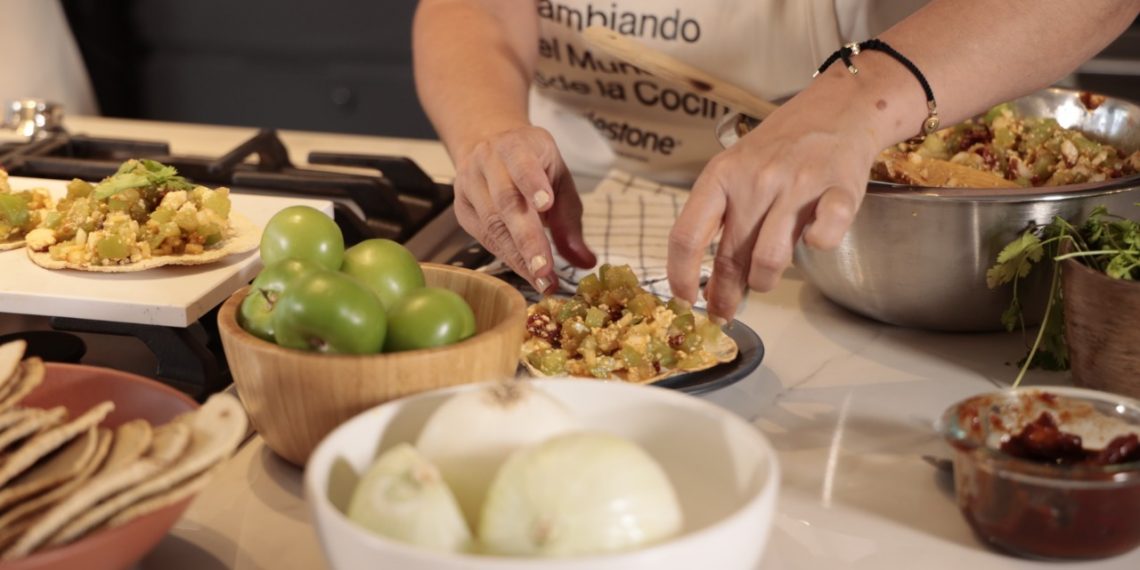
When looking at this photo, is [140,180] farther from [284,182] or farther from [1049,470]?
[1049,470]

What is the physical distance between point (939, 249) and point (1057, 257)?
→ 0.13m

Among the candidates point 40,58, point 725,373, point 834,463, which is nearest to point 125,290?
point 725,373

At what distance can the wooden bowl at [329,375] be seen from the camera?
0.83m

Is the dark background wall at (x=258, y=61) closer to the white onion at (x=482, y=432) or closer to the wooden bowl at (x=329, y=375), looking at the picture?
the wooden bowl at (x=329, y=375)

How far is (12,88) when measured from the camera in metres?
2.56

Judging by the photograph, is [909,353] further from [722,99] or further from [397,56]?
[397,56]

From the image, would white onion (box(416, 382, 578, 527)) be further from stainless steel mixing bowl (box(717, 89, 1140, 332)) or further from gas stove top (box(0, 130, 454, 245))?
gas stove top (box(0, 130, 454, 245))

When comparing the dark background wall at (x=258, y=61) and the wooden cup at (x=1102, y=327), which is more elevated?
the wooden cup at (x=1102, y=327)

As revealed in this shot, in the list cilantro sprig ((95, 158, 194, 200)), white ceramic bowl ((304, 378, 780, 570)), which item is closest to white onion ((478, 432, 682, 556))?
white ceramic bowl ((304, 378, 780, 570))

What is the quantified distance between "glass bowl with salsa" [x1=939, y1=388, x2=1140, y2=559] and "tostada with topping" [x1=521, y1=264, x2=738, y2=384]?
261 millimetres

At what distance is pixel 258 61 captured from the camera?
3.26 m

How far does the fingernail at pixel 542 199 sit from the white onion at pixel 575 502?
0.59 meters

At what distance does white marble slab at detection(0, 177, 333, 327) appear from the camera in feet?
3.79

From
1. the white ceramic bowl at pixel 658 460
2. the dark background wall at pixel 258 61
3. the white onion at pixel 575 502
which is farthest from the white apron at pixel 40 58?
the white onion at pixel 575 502
